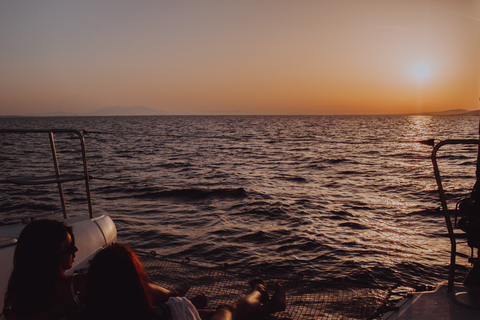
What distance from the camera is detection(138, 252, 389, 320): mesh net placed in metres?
3.59

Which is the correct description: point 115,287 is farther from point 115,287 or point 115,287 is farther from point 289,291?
point 289,291

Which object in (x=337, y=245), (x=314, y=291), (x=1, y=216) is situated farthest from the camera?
(x=1, y=216)

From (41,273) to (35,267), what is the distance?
52 millimetres

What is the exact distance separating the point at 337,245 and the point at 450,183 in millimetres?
9248

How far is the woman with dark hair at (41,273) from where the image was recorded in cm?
193

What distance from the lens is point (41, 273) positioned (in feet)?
6.50

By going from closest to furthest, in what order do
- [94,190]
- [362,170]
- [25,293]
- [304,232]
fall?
[25,293] → [304,232] → [94,190] → [362,170]

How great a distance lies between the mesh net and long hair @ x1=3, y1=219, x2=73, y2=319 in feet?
6.23

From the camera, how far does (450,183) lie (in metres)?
13.9

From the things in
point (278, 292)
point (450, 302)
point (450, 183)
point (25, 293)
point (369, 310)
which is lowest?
point (450, 183)

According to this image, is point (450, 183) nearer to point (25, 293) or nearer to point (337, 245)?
point (337, 245)

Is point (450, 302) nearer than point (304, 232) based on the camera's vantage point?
Yes

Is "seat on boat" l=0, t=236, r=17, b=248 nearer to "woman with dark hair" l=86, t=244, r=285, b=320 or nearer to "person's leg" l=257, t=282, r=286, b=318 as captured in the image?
"woman with dark hair" l=86, t=244, r=285, b=320

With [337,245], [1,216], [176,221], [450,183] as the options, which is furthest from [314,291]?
[450,183]
